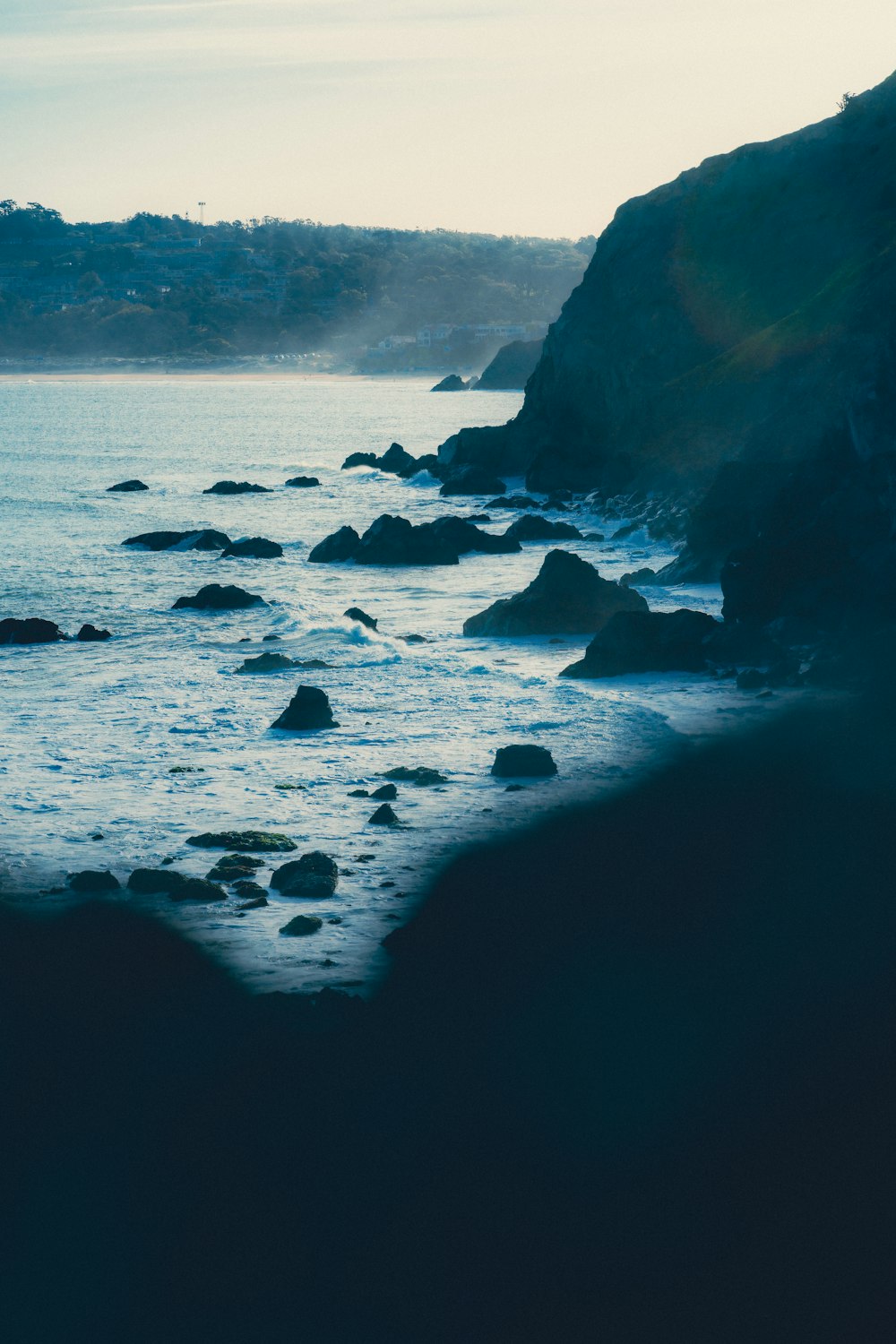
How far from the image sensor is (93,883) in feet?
45.9

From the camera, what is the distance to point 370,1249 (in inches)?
348

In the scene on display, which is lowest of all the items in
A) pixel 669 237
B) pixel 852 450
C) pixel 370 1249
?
pixel 370 1249

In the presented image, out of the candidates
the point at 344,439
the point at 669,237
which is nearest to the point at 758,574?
the point at 669,237

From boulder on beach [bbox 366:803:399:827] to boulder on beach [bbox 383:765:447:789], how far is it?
1336 mm

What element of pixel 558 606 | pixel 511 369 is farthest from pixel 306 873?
pixel 511 369

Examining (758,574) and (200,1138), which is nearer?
(200,1138)

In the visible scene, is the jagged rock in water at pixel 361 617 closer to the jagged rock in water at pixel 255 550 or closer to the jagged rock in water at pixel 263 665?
the jagged rock in water at pixel 263 665

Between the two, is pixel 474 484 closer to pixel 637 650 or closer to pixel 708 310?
pixel 708 310

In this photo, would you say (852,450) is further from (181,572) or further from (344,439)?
(344,439)

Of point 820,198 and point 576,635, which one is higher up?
point 820,198

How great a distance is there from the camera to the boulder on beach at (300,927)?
506 inches

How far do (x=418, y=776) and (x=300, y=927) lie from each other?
185 inches

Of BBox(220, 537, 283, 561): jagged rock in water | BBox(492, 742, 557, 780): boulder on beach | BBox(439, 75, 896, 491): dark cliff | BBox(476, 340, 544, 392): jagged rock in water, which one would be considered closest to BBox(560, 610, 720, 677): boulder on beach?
BBox(492, 742, 557, 780): boulder on beach

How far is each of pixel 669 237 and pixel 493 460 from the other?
12.4m
